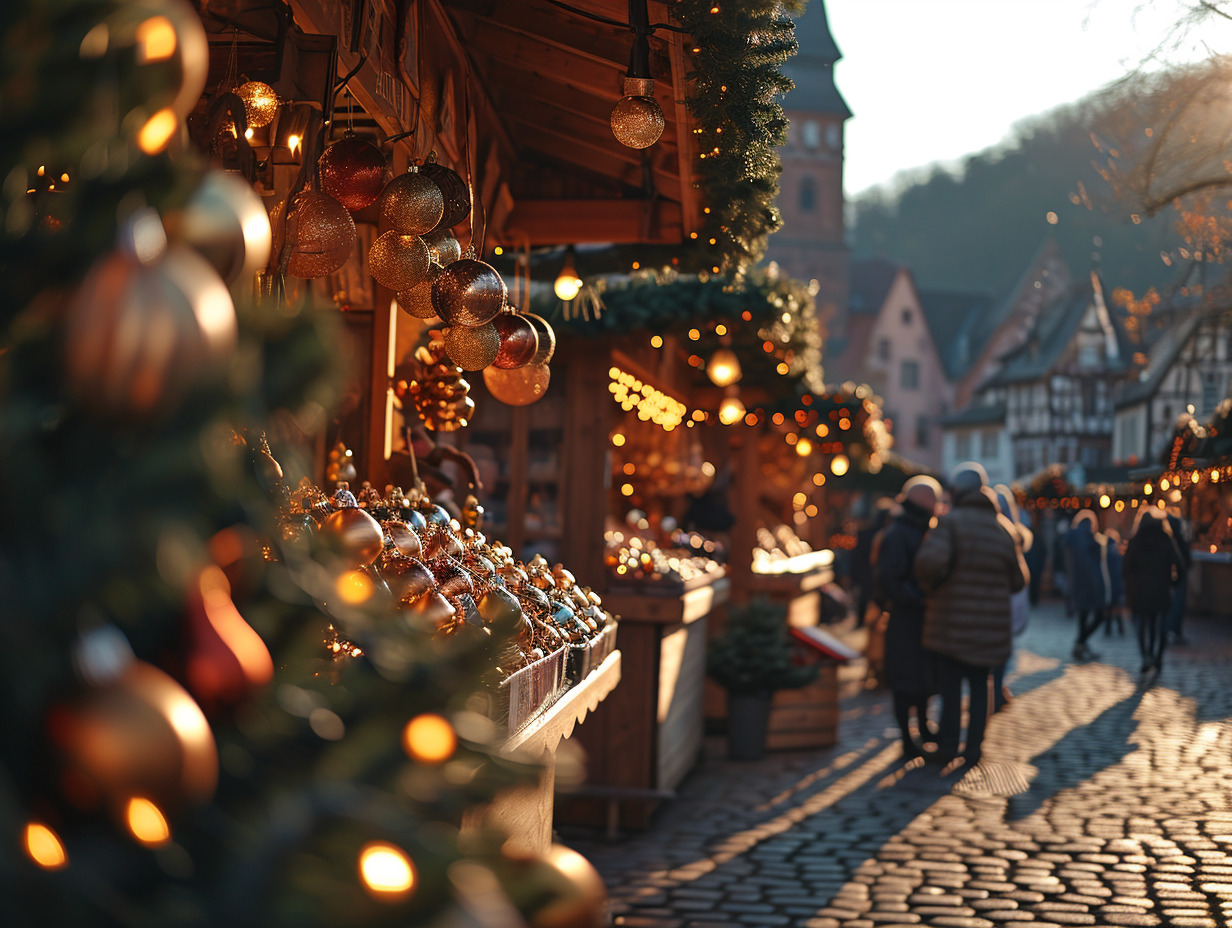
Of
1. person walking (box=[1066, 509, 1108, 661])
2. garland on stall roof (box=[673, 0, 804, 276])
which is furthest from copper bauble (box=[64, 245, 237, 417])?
person walking (box=[1066, 509, 1108, 661])

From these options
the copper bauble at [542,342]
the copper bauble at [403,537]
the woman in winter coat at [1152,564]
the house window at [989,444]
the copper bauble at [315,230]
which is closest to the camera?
the copper bauble at [403,537]

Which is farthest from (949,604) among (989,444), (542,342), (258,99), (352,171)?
(989,444)

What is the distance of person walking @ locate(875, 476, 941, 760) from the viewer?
8633 millimetres


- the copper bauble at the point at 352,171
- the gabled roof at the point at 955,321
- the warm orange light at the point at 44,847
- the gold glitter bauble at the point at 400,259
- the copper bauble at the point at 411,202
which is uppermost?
the gabled roof at the point at 955,321

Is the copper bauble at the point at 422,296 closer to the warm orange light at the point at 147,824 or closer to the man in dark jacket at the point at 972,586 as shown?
the warm orange light at the point at 147,824

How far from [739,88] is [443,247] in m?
0.99

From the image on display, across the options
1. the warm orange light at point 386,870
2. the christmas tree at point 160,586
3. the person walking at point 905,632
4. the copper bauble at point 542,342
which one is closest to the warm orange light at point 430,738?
the christmas tree at point 160,586

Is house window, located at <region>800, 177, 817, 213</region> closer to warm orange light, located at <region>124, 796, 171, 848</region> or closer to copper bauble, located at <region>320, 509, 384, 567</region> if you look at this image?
copper bauble, located at <region>320, 509, 384, 567</region>

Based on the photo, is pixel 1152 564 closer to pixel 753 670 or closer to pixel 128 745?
pixel 753 670

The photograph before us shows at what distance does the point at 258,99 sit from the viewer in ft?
10.5

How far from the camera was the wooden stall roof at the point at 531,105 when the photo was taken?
11.6ft

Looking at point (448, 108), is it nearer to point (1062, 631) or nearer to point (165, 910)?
point (165, 910)

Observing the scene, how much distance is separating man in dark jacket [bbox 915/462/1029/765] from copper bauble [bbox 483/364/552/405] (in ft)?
15.2

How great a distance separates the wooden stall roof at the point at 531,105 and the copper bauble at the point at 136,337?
2.17 metres
